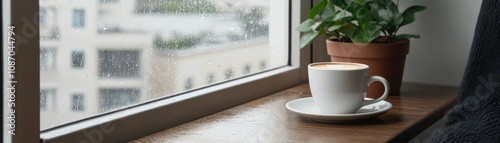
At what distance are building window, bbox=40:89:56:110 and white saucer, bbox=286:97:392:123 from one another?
372 millimetres

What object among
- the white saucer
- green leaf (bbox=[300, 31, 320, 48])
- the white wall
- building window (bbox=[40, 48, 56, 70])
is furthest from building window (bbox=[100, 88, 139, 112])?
the white wall

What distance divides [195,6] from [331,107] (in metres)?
0.26

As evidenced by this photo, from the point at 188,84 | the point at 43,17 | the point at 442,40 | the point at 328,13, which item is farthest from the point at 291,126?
the point at 442,40

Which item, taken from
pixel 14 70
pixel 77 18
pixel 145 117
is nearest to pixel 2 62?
pixel 14 70

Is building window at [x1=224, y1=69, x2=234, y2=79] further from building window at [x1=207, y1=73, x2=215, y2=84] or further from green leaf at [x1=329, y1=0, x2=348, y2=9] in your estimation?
green leaf at [x1=329, y1=0, x2=348, y2=9]

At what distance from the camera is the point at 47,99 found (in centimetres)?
97

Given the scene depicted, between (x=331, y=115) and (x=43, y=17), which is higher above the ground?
(x=43, y=17)

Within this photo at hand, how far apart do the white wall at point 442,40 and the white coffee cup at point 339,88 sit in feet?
1.32

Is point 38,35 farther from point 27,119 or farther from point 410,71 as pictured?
point 410,71

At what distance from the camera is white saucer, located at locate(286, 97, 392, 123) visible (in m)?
1.18

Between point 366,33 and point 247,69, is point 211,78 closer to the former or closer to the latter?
point 247,69

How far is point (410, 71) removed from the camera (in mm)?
1622

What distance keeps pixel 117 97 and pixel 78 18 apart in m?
0.14

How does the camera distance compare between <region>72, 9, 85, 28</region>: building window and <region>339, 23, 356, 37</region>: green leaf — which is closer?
<region>72, 9, 85, 28</region>: building window
